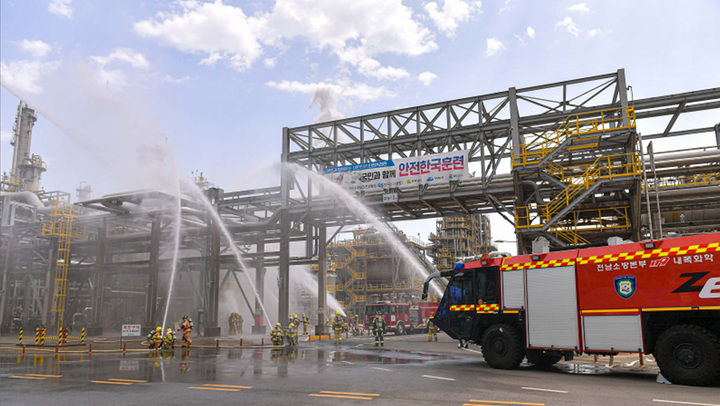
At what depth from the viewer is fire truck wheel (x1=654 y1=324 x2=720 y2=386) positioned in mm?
9859

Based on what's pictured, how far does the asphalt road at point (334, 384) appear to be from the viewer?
28.1 ft

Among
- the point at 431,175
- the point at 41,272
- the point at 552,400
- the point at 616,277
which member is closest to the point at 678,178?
the point at 431,175

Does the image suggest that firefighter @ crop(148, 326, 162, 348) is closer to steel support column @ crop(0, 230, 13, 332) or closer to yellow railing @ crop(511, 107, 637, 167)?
yellow railing @ crop(511, 107, 637, 167)

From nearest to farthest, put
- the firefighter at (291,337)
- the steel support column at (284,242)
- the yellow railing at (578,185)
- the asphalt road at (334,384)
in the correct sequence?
1. the asphalt road at (334,384)
2. the yellow railing at (578,185)
3. the firefighter at (291,337)
4. the steel support column at (284,242)

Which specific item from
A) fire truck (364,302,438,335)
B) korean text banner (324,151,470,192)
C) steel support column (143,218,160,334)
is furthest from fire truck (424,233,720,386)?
steel support column (143,218,160,334)

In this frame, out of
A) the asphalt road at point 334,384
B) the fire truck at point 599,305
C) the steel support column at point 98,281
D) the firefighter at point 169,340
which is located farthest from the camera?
the steel support column at point 98,281

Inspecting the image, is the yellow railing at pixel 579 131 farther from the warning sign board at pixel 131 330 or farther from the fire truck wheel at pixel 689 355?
the warning sign board at pixel 131 330

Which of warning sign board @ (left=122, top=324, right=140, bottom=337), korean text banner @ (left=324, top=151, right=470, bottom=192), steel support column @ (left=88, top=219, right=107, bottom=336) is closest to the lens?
korean text banner @ (left=324, top=151, right=470, bottom=192)

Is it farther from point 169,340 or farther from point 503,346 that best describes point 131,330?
point 503,346

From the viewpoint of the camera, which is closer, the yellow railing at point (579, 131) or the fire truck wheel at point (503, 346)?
the fire truck wheel at point (503, 346)

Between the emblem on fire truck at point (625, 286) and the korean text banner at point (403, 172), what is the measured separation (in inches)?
515

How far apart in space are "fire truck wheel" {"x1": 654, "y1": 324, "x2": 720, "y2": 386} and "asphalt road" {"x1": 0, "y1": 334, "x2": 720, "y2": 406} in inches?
14.4

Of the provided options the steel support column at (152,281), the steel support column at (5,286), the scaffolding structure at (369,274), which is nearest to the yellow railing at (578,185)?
the steel support column at (152,281)

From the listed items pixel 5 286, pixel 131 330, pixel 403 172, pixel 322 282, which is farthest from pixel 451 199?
pixel 5 286
